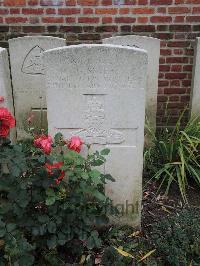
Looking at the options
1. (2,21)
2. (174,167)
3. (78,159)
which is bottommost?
(174,167)

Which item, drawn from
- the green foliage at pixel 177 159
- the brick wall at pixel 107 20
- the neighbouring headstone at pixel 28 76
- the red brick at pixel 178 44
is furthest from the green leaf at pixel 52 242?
the red brick at pixel 178 44

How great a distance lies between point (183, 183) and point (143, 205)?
41cm

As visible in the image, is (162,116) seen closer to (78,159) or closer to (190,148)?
(190,148)

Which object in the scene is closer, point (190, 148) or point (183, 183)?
point (183, 183)

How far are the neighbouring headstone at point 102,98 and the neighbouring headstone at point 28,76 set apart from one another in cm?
154

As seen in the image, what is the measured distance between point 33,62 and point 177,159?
5.97 feet

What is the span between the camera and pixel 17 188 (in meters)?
2.42

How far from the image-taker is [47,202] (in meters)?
2.37

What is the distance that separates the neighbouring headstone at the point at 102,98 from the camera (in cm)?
254

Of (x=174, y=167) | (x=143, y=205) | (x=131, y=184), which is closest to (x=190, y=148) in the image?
(x=174, y=167)

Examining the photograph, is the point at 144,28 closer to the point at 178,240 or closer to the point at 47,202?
the point at 178,240

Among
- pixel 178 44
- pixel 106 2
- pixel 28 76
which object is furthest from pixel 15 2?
pixel 178 44

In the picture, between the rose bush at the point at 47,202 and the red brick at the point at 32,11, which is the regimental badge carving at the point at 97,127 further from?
the red brick at the point at 32,11

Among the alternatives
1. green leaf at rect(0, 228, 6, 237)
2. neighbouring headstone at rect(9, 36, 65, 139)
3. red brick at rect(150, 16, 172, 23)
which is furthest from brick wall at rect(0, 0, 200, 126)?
green leaf at rect(0, 228, 6, 237)
